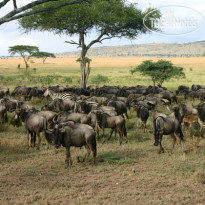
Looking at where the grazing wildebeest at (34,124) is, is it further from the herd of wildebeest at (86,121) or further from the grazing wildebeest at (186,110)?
the grazing wildebeest at (186,110)

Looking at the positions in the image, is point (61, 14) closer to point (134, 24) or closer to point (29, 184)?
point (134, 24)

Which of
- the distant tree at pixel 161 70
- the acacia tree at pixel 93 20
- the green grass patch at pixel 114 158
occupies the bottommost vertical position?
the green grass patch at pixel 114 158

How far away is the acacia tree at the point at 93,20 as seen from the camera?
78.4ft

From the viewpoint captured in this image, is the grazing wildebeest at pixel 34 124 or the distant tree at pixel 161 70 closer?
the grazing wildebeest at pixel 34 124

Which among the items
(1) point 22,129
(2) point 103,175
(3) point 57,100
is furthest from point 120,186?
(3) point 57,100

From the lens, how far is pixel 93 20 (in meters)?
24.7

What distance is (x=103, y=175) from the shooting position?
747 centimetres

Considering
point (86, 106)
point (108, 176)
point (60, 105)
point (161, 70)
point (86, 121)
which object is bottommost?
point (108, 176)

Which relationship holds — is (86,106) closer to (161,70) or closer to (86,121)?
(86,121)

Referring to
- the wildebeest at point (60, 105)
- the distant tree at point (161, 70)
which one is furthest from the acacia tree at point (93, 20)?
the wildebeest at point (60, 105)

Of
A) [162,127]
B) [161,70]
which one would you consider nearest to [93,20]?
[161,70]

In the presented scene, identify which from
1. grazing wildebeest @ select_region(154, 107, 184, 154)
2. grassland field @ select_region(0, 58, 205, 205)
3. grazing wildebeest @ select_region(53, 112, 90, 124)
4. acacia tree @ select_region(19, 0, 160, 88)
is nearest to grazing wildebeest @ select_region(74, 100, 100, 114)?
grazing wildebeest @ select_region(53, 112, 90, 124)

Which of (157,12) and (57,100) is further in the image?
(157,12)

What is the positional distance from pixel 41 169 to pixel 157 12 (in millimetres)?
23128
